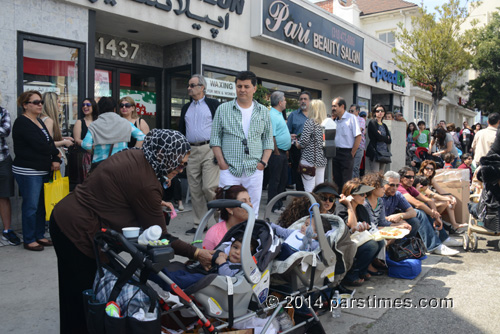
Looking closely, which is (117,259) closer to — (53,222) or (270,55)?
(53,222)

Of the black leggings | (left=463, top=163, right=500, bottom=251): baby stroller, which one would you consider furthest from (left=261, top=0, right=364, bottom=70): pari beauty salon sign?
the black leggings

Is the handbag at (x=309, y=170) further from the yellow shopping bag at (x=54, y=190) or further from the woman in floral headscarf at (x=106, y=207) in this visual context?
the woman in floral headscarf at (x=106, y=207)

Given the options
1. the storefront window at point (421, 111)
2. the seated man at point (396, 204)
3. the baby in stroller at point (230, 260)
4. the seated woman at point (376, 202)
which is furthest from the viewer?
the storefront window at point (421, 111)

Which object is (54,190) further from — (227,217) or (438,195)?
(438,195)

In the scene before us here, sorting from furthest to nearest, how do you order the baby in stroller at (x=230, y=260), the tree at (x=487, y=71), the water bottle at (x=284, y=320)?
1. the tree at (x=487, y=71)
2. the water bottle at (x=284, y=320)
3. the baby in stroller at (x=230, y=260)

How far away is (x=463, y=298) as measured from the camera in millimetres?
3990

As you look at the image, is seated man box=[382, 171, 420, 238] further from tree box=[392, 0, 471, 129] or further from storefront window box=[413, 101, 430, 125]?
storefront window box=[413, 101, 430, 125]

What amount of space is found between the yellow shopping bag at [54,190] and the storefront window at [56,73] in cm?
168

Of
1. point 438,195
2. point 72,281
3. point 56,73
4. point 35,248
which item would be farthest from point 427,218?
point 56,73

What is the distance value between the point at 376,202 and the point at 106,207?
3.41 metres

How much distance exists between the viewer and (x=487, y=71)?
108 ft

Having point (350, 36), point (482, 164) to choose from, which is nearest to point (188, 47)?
point (482, 164)

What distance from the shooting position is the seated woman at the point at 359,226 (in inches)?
165

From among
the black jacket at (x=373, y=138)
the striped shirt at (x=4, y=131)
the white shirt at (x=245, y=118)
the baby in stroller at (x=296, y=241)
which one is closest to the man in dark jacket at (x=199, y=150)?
the white shirt at (x=245, y=118)
